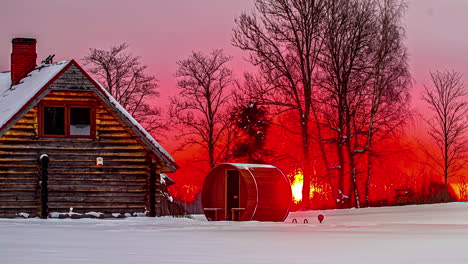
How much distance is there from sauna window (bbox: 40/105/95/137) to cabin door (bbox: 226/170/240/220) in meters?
7.31

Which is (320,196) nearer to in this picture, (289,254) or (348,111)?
(348,111)

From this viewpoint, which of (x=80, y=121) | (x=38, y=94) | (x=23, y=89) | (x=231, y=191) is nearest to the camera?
(x=38, y=94)

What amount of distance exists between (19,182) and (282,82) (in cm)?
1896

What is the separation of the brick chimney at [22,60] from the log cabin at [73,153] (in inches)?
99.7

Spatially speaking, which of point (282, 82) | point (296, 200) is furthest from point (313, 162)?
point (282, 82)

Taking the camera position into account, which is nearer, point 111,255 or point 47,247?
point 111,255

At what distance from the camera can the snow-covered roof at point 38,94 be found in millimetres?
31453

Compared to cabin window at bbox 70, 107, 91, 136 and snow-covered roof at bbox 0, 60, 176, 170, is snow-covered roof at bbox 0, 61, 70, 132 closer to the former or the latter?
snow-covered roof at bbox 0, 60, 176, 170

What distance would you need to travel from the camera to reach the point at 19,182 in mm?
32188

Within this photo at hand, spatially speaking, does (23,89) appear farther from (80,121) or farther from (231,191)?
(231,191)

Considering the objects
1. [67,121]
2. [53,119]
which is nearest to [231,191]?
[67,121]

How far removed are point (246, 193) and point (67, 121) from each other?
8.15 m

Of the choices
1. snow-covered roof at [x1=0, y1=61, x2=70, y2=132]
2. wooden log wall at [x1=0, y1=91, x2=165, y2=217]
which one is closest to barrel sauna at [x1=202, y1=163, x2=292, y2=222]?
wooden log wall at [x1=0, y1=91, x2=165, y2=217]

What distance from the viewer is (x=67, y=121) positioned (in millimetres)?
32562
